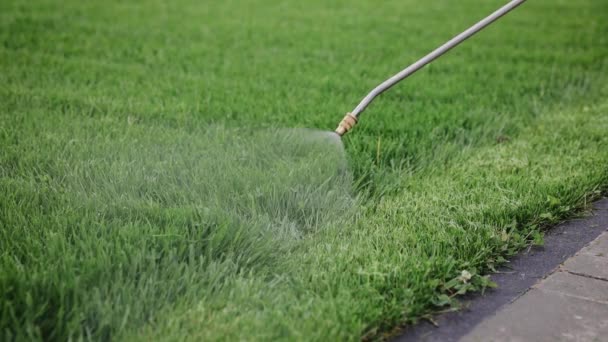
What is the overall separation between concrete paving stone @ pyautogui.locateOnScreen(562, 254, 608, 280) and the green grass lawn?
0.20m

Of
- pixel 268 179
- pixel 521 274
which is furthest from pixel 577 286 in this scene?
pixel 268 179

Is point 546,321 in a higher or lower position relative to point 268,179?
lower

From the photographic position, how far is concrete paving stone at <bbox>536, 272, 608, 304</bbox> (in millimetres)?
2369

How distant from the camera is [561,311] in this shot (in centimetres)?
225

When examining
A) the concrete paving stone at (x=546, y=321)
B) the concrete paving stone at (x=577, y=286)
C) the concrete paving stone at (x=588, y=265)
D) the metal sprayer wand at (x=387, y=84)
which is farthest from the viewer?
the metal sprayer wand at (x=387, y=84)

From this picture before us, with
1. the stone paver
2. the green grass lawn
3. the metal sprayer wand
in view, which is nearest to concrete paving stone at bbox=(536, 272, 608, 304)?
the stone paver

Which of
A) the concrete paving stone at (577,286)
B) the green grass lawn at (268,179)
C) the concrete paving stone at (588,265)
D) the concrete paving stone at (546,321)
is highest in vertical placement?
the green grass lawn at (268,179)

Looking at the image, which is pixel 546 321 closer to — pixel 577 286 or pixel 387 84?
pixel 577 286

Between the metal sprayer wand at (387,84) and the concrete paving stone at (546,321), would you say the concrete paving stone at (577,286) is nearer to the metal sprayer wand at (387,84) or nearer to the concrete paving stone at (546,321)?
the concrete paving stone at (546,321)

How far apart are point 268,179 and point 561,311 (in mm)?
1359

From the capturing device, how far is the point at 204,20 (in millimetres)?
7734

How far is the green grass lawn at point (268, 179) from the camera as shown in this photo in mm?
2111

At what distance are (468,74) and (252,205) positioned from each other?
3.30 meters

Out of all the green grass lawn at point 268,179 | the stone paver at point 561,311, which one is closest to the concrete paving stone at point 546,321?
the stone paver at point 561,311
